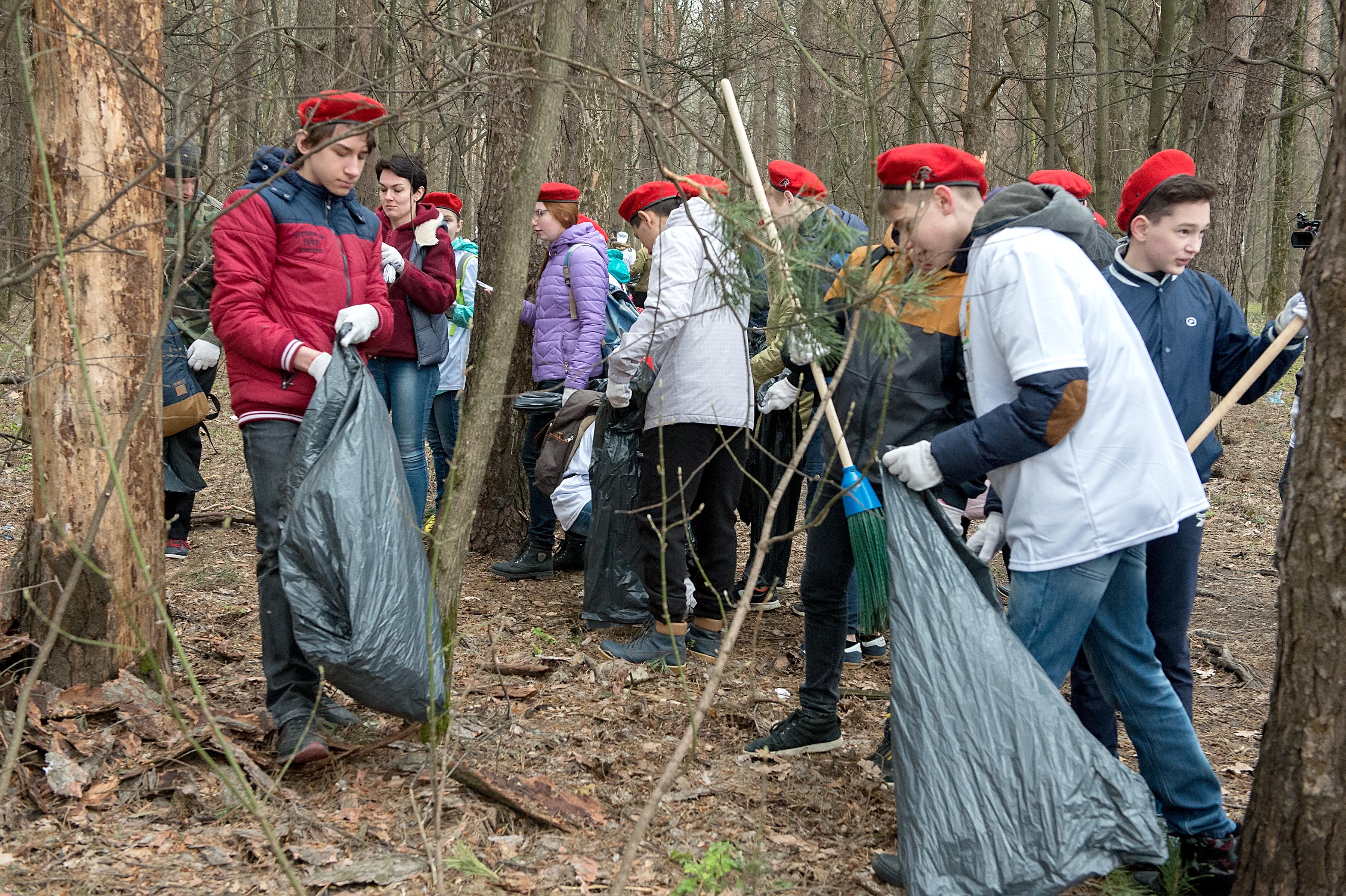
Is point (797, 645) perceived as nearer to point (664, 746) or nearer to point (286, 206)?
point (664, 746)

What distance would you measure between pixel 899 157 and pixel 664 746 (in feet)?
6.13

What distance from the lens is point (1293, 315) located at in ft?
8.75

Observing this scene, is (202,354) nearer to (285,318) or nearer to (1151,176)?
(285,318)

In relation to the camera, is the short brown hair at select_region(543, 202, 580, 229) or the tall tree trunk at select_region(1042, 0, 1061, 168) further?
the tall tree trunk at select_region(1042, 0, 1061, 168)

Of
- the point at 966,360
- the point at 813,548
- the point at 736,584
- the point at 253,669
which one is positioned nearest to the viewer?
the point at 966,360

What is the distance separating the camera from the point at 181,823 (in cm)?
252

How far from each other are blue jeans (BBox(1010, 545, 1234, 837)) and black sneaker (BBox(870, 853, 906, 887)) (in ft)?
1.83

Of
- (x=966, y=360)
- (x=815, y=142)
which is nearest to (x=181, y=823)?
(x=966, y=360)

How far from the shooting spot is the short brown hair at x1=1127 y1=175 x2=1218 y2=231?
2641mm

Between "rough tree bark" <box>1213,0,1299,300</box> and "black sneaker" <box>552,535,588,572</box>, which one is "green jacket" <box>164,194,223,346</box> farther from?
"rough tree bark" <box>1213,0,1299,300</box>

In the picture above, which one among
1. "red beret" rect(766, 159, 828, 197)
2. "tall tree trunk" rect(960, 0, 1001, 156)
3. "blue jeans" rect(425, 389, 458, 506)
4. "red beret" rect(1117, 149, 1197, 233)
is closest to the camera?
"red beret" rect(1117, 149, 1197, 233)

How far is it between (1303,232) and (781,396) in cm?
168

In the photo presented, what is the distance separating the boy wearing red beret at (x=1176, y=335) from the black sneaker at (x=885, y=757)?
0.53 metres

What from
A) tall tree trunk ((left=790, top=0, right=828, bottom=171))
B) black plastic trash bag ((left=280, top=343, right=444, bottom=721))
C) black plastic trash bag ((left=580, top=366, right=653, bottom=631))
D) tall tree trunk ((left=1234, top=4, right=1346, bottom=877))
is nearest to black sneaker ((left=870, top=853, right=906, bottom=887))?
tall tree trunk ((left=1234, top=4, right=1346, bottom=877))
